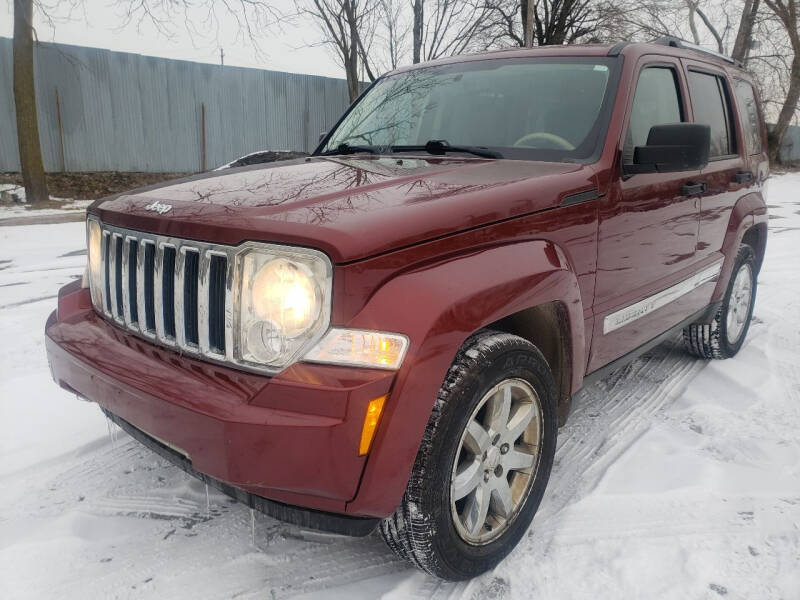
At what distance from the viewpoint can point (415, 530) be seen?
6.07ft

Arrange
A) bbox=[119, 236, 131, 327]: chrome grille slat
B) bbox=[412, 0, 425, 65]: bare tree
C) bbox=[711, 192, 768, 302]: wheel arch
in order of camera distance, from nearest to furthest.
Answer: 1. bbox=[119, 236, 131, 327]: chrome grille slat
2. bbox=[711, 192, 768, 302]: wheel arch
3. bbox=[412, 0, 425, 65]: bare tree

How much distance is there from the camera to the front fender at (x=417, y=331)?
1659mm

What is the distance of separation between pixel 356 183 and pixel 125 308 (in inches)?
36.0

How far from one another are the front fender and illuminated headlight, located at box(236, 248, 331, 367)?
0.45ft

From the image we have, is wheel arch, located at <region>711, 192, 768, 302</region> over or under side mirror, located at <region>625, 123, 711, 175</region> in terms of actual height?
under

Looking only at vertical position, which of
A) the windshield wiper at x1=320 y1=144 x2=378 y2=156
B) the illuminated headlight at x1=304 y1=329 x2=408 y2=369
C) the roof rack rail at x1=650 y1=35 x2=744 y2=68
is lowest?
the illuminated headlight at x1=304 y1=329 x2=408 y2=369

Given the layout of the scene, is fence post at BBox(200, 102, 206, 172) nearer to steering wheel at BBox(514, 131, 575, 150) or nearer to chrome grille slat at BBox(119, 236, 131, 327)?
steering wheel at BBox(514, 131, 575, 150)

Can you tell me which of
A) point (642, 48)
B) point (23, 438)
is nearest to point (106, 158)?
point (23, 438)

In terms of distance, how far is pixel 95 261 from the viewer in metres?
2.49

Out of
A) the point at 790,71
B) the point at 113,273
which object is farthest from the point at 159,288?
the point at 790,71

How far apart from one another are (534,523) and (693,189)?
1.88 m

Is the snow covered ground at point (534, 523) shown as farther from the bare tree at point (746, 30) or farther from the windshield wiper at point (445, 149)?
the bare tree at point (746, 30)

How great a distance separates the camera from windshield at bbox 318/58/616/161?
2733 millimetres

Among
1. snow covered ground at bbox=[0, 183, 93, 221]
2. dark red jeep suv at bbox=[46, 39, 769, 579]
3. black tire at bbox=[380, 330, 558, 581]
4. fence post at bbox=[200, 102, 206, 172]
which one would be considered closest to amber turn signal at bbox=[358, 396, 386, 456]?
dark red jeep suv at bbox=[46, 39, 769, 579]
